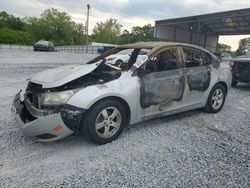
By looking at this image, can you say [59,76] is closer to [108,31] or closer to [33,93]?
[33,93]

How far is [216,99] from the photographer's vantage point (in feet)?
16.5

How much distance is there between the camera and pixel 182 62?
4230 millimetres

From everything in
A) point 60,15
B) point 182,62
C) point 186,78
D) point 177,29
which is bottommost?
point 186,78

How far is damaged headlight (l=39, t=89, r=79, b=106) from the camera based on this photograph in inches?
118

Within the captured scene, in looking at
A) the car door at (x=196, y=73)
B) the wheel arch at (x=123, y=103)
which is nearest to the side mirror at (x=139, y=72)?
the wheel arch at (x=123, y=103)

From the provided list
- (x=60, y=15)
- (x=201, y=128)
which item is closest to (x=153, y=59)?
(x=201, y=128)

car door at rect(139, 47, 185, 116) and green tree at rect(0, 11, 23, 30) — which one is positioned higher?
green tree at rect(0, 11, 23, 30)

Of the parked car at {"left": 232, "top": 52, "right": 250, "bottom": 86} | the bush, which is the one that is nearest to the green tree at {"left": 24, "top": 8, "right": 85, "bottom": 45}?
the bush

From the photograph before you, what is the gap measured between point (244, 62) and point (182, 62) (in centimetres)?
473

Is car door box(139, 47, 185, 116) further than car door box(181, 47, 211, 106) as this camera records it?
No

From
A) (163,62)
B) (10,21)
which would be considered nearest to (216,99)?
(163,62)

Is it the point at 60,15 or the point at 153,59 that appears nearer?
the point at 153,59

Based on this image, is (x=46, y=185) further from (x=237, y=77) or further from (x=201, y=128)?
(x=237, y=77)

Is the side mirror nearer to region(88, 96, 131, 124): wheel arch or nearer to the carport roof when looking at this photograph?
region(88, 96, 131, 124): wheel arch
